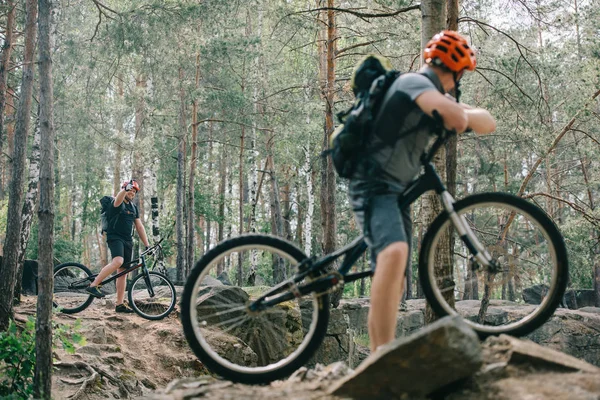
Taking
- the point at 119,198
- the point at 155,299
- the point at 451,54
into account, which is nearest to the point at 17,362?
the point at 119,198

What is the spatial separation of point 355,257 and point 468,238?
0.66 m

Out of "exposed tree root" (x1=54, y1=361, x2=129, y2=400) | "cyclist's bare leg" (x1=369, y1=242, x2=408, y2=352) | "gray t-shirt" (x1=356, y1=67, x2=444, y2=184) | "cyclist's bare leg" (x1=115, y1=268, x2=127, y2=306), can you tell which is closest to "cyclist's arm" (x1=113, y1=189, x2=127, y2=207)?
"cyclist's bare leg" (x1=115, y1=268, x2=127, y2=306)

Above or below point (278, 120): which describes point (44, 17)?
below

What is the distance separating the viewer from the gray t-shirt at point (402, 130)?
2896mm

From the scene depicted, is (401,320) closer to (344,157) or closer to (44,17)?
(44,17)

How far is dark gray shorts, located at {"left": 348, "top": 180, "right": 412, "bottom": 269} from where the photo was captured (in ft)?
9.52

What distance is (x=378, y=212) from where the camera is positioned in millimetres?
2951

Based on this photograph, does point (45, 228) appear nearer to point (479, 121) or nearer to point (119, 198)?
point (119, 198)

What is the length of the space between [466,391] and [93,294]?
7.82 meters

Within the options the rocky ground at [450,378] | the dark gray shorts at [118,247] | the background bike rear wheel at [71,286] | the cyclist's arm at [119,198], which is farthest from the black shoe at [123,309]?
the rocky ground at [450,378]

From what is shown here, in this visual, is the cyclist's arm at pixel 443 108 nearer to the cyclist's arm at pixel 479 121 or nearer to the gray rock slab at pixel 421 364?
the cyclist's arm at pixel 479 121

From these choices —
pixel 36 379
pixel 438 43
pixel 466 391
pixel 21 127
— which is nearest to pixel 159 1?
pixel 21 127

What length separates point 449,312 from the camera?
10.7 feet

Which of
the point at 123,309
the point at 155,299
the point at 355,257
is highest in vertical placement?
the point at 355,257
